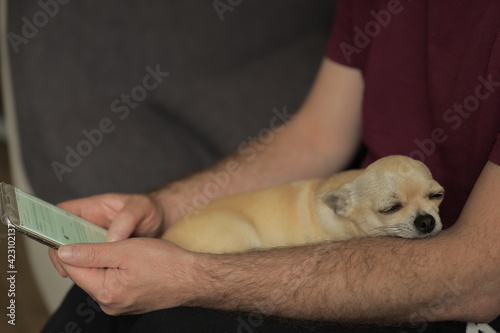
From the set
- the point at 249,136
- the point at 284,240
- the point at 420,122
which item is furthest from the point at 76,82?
the point at 420,122

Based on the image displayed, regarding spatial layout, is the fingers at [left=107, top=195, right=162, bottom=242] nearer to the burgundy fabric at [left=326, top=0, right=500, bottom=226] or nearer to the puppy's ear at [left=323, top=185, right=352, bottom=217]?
the puppy's ear at [left=323, top=185, right=352, bottom=217]

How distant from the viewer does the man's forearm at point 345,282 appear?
3.46ft

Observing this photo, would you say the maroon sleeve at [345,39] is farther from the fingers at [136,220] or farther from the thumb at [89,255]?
the thumb at [89,255]

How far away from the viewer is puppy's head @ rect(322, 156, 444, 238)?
1111 millimetres

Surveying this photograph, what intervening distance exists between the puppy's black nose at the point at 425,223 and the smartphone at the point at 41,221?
622 millimetres

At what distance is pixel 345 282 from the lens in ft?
3.56

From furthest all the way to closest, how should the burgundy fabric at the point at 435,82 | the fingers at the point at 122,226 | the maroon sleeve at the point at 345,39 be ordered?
the maroon sleeve at the point at 345,39
the fingers at the point at 122,226
the burgundy fabric at the point at 435,82

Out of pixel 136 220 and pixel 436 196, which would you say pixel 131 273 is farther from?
pixel 436 196

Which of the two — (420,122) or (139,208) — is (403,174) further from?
(139,208)

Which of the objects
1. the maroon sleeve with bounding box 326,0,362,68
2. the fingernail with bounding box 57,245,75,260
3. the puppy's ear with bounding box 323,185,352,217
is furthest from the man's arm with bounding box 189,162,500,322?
the maroon sleeve with bounding box 326,0,362,68

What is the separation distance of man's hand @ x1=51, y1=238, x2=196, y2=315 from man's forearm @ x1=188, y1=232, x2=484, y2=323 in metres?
0.05

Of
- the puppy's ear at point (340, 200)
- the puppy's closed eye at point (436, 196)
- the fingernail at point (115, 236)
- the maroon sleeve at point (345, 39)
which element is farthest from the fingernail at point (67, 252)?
the maroon sleeve at point (345, 39)

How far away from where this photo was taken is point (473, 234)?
3.43 ft

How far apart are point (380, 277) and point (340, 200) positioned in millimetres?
227
